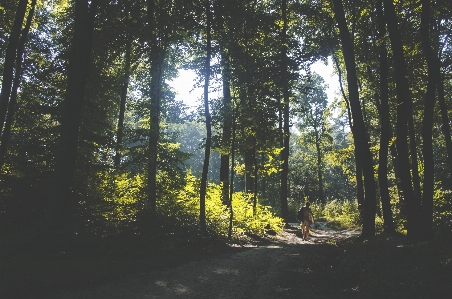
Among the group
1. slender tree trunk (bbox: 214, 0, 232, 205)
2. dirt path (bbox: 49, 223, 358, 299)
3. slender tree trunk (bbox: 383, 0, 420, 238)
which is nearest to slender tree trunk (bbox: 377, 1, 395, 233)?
slender tree trunk (bbox: 383, 0, 420, 238)

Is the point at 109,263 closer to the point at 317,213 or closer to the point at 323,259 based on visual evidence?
the point at 323,259

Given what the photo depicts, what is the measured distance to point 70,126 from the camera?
9.84m

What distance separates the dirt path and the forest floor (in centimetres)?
2

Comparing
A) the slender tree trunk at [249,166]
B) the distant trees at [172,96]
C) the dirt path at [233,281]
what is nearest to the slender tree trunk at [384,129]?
the distant trees at [172,96]

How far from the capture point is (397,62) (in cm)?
1139

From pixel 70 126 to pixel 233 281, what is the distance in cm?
679

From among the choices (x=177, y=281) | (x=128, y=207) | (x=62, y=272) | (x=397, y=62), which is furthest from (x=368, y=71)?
(x=62, y=272)

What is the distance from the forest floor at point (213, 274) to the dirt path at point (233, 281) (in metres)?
0.02

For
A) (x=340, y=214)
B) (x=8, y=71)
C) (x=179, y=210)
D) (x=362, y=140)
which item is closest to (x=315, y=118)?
(x=340, y=214)

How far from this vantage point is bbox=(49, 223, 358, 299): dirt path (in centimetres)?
611

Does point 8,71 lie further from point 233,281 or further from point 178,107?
point 233,281

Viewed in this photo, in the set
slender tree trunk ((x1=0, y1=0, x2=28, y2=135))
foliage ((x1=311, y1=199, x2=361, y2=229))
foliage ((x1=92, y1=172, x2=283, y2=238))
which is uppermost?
slender tree trunk ((x1=0, y1=0, x2=28, y2=135))

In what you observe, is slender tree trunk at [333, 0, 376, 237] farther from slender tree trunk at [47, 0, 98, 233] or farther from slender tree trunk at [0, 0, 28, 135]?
slender tree trunk at [0, 0, 28, 135]

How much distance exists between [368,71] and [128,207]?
16.0 metres
